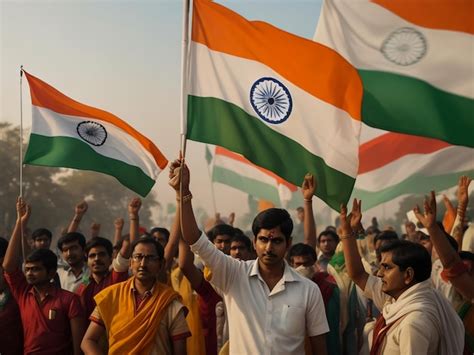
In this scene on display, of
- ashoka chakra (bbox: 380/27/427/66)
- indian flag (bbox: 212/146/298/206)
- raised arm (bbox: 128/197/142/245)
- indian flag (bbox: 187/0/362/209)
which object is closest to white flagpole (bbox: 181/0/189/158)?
indian flag (bbox: 187/0/362/209)

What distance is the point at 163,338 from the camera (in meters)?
5.09

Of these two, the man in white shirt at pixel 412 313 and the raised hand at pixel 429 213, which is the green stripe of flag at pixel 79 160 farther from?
the man in white shirt at pixel 412 313

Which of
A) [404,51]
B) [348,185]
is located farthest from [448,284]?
[404,51]

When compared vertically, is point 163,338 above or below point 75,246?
below

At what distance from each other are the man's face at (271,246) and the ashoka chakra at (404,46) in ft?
13.0

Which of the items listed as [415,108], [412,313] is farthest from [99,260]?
[415,108]

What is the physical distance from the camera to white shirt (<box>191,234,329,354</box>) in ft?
14.6

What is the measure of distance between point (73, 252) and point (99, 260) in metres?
0.76

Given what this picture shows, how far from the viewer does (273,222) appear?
460 centimetres

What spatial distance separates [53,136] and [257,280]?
3.80 meters

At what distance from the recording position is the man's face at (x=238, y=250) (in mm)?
6195

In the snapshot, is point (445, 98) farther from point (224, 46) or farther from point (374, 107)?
point (224, 46)

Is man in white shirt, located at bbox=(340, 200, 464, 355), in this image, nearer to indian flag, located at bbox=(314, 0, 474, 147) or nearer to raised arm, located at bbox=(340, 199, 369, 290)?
raised arm, located at bbox=(340, 199, 369, 290)

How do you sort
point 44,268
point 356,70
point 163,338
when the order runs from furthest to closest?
point 356,70 → point 44,268 → point 163,338
